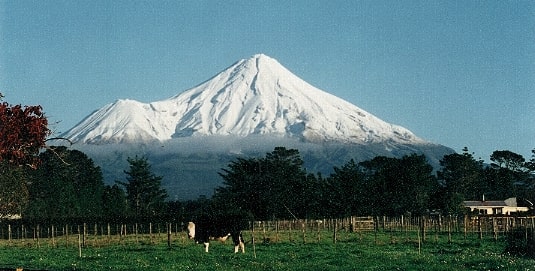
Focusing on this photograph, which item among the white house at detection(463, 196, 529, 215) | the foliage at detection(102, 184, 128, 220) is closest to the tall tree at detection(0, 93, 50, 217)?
the foliage at detection(102, 184, 128, 220)

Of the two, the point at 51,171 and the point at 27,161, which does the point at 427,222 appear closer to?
the point at 27,161

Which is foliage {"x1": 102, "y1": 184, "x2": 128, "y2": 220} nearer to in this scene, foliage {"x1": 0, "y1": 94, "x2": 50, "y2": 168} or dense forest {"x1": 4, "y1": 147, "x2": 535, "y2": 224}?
dense forest {"x1": 4, "y1": 147, "x2": 535, "y2": 224}

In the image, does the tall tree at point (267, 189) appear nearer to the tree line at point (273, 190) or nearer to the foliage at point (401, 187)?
the tree line at point (273, 190)

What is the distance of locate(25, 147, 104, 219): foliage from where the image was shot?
7106 centimetres

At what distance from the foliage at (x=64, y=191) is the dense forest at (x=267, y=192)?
10 cm

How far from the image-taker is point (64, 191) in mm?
76625

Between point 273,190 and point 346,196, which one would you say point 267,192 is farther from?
point 346,196

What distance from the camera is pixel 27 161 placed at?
1462 centimetres

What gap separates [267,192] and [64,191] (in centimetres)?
2108

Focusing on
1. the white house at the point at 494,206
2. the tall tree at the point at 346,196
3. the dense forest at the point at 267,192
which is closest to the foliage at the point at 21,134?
the dense forest at the point at 267,192

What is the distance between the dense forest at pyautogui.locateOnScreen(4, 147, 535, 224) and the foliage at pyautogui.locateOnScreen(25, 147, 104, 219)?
0.10m

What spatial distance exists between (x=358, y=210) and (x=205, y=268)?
4781 cm

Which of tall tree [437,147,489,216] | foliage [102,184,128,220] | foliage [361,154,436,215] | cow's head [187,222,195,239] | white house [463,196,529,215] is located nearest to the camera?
cow's head [187,222,195,239]

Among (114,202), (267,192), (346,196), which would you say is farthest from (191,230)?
(114,202)
